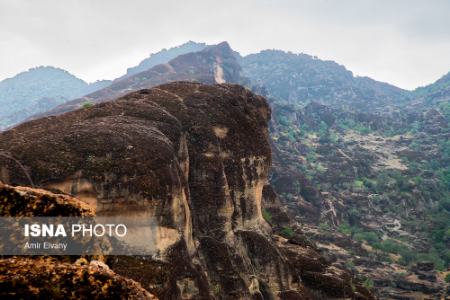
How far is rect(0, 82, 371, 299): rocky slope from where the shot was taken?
80.6 ft

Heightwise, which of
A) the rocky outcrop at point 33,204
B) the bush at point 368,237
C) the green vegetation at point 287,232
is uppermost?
the rocky outcrop at point 33,204

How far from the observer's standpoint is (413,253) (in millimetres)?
95188

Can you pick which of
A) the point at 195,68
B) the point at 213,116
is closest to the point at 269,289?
the point at 213,116

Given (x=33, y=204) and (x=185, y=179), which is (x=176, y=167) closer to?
(x=185, y=179)

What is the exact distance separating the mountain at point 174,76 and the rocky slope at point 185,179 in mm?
104374

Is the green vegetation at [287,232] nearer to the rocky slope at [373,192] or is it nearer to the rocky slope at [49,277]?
the rocky slope at [373,192]

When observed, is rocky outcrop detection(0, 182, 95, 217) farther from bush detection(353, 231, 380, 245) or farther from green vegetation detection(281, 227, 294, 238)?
bush detection(353, 231, 380, 245)

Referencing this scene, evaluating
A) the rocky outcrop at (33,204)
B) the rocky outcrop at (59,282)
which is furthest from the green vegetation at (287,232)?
the rocky outcrop at (59,282)

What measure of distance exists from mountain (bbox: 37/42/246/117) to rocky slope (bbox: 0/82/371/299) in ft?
342

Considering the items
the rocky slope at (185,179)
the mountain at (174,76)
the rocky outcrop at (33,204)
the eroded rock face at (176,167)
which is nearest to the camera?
the rocky outcrop at (33,204)

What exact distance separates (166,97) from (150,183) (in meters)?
13.3

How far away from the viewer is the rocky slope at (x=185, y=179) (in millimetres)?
24562

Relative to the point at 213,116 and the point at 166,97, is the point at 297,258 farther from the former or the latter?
the point at 166,97

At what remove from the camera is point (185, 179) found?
31172 mm
